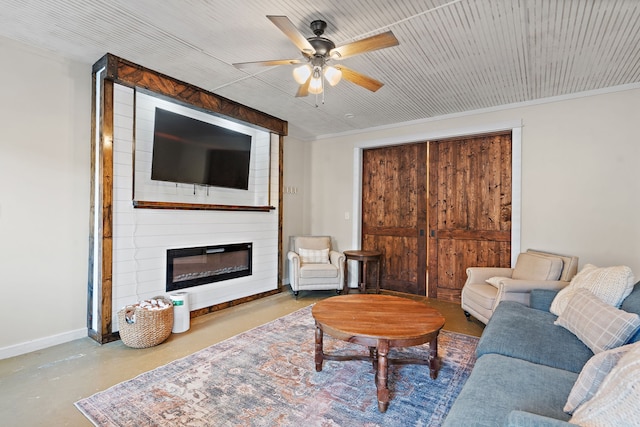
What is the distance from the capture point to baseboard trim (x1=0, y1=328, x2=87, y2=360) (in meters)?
2.51

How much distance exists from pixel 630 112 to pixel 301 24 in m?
3.43

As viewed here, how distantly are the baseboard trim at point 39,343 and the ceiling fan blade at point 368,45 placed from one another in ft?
10.8

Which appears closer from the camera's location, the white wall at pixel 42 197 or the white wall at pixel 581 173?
the white wall at pixel 42 197

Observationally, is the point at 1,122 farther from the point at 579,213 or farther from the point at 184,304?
the point at 579,213

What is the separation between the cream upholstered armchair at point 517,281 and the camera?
9.34 ft

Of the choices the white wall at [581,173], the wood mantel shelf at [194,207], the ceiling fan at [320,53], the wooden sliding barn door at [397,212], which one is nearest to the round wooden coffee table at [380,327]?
the ceiling fan at [320,53]

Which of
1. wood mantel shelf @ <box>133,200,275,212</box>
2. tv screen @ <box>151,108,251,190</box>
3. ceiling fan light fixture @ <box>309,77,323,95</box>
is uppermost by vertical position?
ceiling fan light fixture @ <box>309,77,323,95</box>

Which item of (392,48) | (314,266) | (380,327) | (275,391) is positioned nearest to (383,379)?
(380,327)

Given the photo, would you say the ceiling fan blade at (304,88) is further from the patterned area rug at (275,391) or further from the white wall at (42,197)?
the patterned area rug at (275,391)

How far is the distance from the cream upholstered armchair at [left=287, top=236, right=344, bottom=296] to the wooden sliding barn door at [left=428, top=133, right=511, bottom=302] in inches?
53.6

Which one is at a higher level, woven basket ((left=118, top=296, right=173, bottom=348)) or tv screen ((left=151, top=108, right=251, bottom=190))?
tv screen ((left=151, top=108, right=251, bottom=190))

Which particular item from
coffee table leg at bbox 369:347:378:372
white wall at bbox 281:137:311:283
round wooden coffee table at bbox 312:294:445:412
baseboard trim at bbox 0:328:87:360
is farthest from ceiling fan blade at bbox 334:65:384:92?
baseboard trim at bbox 0:328:87:360

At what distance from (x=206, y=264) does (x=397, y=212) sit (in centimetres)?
282

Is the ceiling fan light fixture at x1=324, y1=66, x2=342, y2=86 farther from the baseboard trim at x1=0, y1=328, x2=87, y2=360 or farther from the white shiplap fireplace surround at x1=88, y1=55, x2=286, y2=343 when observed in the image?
the baseboard trim at x1=0, y1=328, x2=87, y2=360
